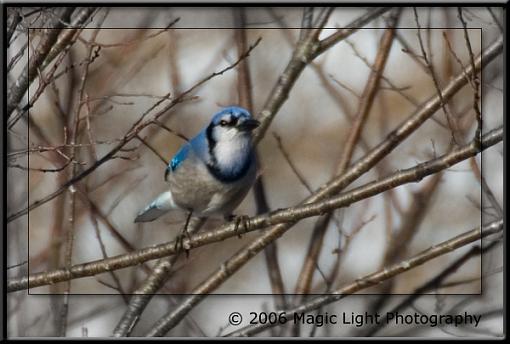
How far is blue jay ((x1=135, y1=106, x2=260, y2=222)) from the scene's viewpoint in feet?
10.9

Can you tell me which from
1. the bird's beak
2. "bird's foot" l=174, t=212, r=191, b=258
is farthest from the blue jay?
"bird's foot" l=174, t=212, r=191, b=258

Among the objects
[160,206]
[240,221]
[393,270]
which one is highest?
[160,206]

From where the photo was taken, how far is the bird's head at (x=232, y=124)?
130 inches

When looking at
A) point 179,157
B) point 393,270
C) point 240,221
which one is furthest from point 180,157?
point 393,270

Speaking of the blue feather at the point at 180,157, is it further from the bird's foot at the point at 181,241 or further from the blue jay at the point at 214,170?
the bird's foot at the point at 181,241

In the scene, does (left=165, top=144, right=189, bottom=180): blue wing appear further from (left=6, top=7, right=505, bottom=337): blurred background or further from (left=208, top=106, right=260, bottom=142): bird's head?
(left=208, top=106, right=260, bottom=142): bird's head

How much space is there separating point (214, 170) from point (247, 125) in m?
0.27

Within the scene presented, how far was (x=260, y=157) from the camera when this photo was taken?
11.3ft

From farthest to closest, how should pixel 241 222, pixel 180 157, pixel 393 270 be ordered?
pixel 180 157
pixel 241 222
pixel 393 270

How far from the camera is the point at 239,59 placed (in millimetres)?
3383

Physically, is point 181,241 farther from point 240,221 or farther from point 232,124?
point 232,124

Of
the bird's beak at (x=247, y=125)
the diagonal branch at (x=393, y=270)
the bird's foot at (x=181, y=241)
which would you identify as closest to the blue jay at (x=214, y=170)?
the bird's beak at (x=247, y=125)

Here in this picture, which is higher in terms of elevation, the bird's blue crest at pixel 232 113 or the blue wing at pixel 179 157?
the bird's blue crest at pixel 232 113

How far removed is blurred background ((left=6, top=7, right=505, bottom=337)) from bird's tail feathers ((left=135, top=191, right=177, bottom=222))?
37mm
